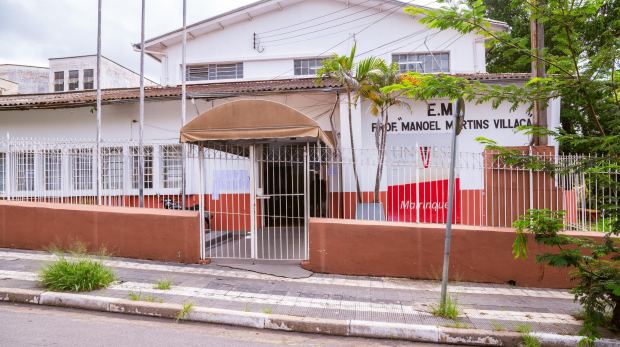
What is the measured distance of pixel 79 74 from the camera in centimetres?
2378

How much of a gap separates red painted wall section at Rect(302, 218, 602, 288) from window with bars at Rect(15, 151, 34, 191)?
6.46 m

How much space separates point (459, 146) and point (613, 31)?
22.5 ft

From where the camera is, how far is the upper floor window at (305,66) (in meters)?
14.8

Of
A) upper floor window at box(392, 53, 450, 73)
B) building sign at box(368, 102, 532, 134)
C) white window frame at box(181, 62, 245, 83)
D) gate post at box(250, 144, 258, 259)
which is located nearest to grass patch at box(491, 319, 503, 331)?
gate post at box(250, 144, 258, 259)

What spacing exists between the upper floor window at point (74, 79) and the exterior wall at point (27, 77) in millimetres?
6656

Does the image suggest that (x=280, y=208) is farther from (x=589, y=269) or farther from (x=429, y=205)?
(x=589, y=269)

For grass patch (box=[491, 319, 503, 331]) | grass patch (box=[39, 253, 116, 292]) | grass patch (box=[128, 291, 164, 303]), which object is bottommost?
grass patch (box=[491, 319, 503, 331])

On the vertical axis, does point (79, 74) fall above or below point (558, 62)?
above

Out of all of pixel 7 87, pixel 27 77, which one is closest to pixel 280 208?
pixel 7 87

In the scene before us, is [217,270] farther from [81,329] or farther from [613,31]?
[613,31]

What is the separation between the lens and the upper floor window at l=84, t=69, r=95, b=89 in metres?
23.4

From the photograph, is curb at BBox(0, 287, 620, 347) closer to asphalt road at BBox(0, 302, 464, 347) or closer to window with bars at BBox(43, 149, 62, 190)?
asphalt road at BBox(0, 302, 464, 347)

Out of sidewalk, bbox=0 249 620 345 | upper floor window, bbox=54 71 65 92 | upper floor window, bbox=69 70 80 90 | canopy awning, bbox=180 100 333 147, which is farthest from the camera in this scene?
upper floor window, bbox=54 71 65 92

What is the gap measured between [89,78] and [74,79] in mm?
1246
